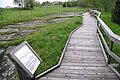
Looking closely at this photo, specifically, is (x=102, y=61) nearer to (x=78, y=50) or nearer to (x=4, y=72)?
(x=78, y=50)

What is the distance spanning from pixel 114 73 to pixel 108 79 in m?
0.44

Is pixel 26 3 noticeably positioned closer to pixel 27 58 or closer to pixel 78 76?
pixel 78 76

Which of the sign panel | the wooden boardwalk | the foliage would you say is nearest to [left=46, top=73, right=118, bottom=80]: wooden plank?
the wooden boardwalk

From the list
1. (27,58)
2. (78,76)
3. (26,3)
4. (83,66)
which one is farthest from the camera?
(26,3)

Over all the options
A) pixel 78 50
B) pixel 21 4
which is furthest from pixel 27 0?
pixel 78 50

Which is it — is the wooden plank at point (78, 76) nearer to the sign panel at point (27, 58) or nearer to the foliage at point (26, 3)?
the sign panel at point (27, 58)

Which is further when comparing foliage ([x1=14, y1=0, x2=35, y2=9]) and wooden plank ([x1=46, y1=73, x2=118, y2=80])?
foliage ([x1=14, y1=0, x2=35, y2=9])

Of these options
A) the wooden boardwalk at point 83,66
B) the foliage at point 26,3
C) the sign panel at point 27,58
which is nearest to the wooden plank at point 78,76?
the wooden boardwalk at point 83,66

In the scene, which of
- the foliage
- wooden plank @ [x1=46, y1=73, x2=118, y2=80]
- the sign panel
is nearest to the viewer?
the sign panel

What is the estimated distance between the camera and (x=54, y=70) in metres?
5.14

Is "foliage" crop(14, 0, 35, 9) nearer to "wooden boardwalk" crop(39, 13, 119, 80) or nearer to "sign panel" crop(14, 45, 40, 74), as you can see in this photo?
"wooden boardwalk" crop(39, 13, 119, 80)

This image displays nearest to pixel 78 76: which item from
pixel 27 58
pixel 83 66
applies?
pixel 83 66

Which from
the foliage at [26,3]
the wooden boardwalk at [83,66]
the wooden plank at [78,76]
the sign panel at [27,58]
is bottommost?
the wooden plank at [78,76]

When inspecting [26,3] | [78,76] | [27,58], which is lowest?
[78,76]
